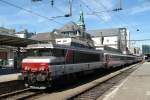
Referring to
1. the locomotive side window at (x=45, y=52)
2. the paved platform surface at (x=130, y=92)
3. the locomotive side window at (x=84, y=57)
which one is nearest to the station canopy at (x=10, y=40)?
the locomotive side window at (x=45, y=52)

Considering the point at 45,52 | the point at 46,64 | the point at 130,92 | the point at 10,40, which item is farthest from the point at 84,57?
the point at 130,92

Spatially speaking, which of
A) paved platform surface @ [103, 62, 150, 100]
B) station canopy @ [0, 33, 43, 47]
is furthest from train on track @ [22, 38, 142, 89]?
station canopy @ [0, 33, 43, 47]

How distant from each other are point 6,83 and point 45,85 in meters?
2.76

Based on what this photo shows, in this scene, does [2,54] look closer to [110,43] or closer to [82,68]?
[82,68]

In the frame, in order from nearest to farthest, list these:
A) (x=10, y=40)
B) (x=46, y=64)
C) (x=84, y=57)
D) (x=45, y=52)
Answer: (x=46, y=64) → (x=45, y=52) → (x=84, y=57) → (x=10, y=40)

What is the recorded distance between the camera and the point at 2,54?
48.7m

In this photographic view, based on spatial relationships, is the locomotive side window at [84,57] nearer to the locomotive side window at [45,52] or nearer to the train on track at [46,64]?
the train on track at [46,64]

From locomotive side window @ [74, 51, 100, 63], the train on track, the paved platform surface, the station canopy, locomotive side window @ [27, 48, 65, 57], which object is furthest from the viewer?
the station canopy

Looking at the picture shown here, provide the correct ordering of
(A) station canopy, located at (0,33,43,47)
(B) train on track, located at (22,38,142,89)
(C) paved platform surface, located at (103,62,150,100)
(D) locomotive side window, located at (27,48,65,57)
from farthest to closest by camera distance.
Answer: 1. (A) station canopy, located at (0,33,43,47)
2. (D) locomotive side window, located at (27,48,65,57)
3. (B) train on track, located at (22,38,142,89)
4. (C) paved platform surface, located at (103,62,150,100)

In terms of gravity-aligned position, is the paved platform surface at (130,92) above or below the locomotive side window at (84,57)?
below

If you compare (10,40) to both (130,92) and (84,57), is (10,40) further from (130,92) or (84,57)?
(130,92)

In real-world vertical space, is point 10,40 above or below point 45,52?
above

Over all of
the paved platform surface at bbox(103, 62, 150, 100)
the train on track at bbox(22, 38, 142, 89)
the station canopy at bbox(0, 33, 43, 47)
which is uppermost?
the station canopy at bbox(0, 33, 43, 47)

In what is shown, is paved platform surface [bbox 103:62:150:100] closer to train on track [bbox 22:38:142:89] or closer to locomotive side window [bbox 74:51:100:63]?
train on track [bbox 22:38:142:89]
